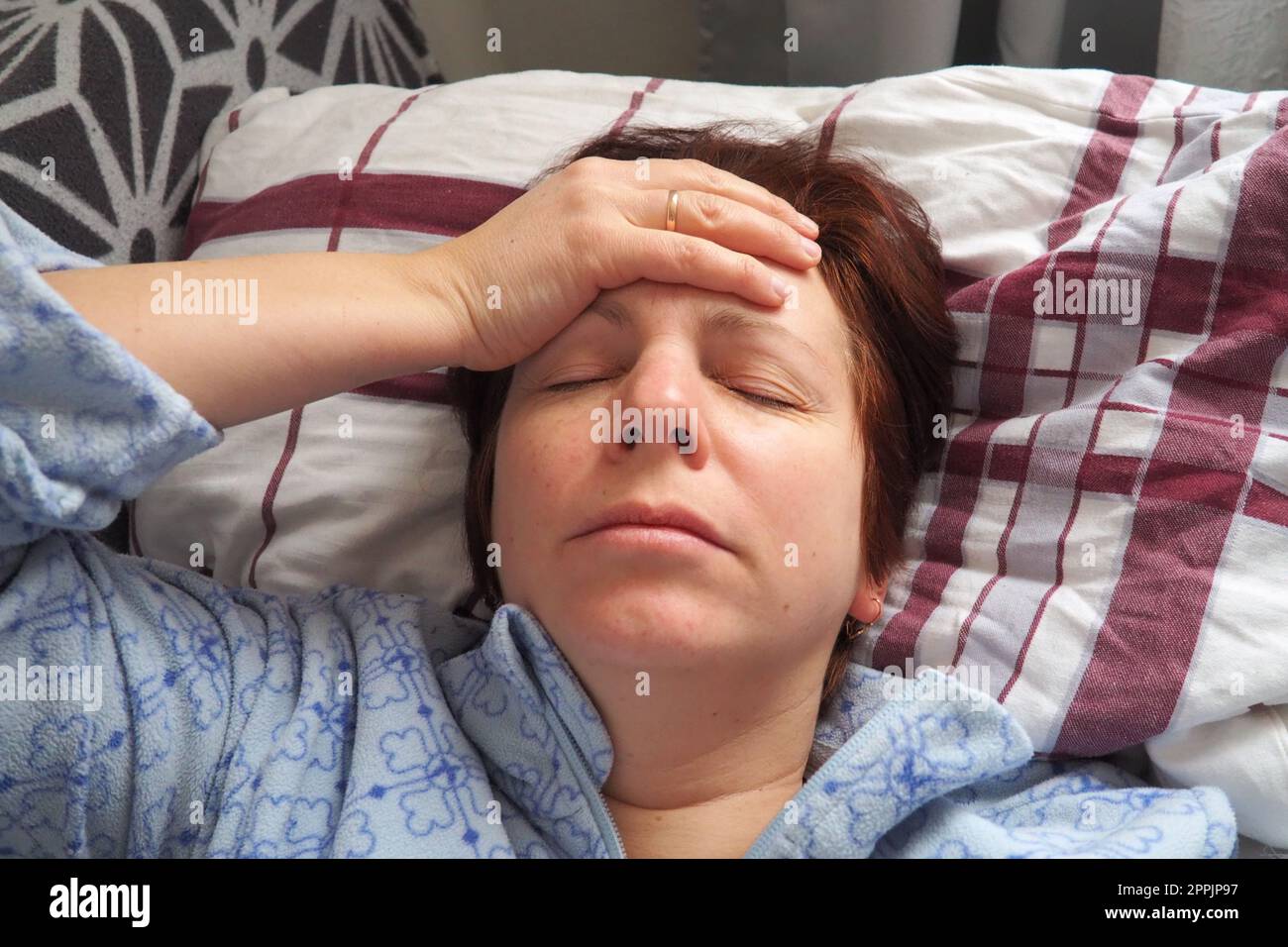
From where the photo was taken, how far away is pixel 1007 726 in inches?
39.6

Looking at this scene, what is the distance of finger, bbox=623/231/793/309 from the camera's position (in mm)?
977

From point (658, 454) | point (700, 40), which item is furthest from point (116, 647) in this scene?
point (700, 40)

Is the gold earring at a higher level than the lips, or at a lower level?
lower

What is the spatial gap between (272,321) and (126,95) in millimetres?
565

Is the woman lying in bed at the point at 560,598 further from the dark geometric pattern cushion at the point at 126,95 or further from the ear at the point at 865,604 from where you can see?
the dark geometric pattern cushion at the point at 126,95

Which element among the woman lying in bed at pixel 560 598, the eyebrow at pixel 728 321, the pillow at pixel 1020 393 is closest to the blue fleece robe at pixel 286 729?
the woman lying in bed at pixel 560 598

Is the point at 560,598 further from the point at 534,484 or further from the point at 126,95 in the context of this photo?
the point at 126,95

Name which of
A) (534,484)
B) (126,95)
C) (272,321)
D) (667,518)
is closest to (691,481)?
(667,518)

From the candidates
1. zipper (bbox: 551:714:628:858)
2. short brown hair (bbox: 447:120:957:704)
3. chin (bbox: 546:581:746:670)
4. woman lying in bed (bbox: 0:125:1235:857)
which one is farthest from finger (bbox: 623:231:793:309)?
zipper (bbox: 551:714:628:858)

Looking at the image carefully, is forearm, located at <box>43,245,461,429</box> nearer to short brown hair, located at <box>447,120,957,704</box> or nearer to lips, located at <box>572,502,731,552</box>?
short brown hair, located at <box>447,120,957,704</box>

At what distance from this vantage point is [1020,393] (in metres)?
1.19

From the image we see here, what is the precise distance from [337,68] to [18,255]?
940 millimetres

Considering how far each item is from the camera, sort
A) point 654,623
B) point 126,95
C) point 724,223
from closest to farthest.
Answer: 1. point 654,623
2. point 724,223
3. point 126,95

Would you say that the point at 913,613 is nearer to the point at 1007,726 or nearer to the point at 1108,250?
the point at 1007,726
